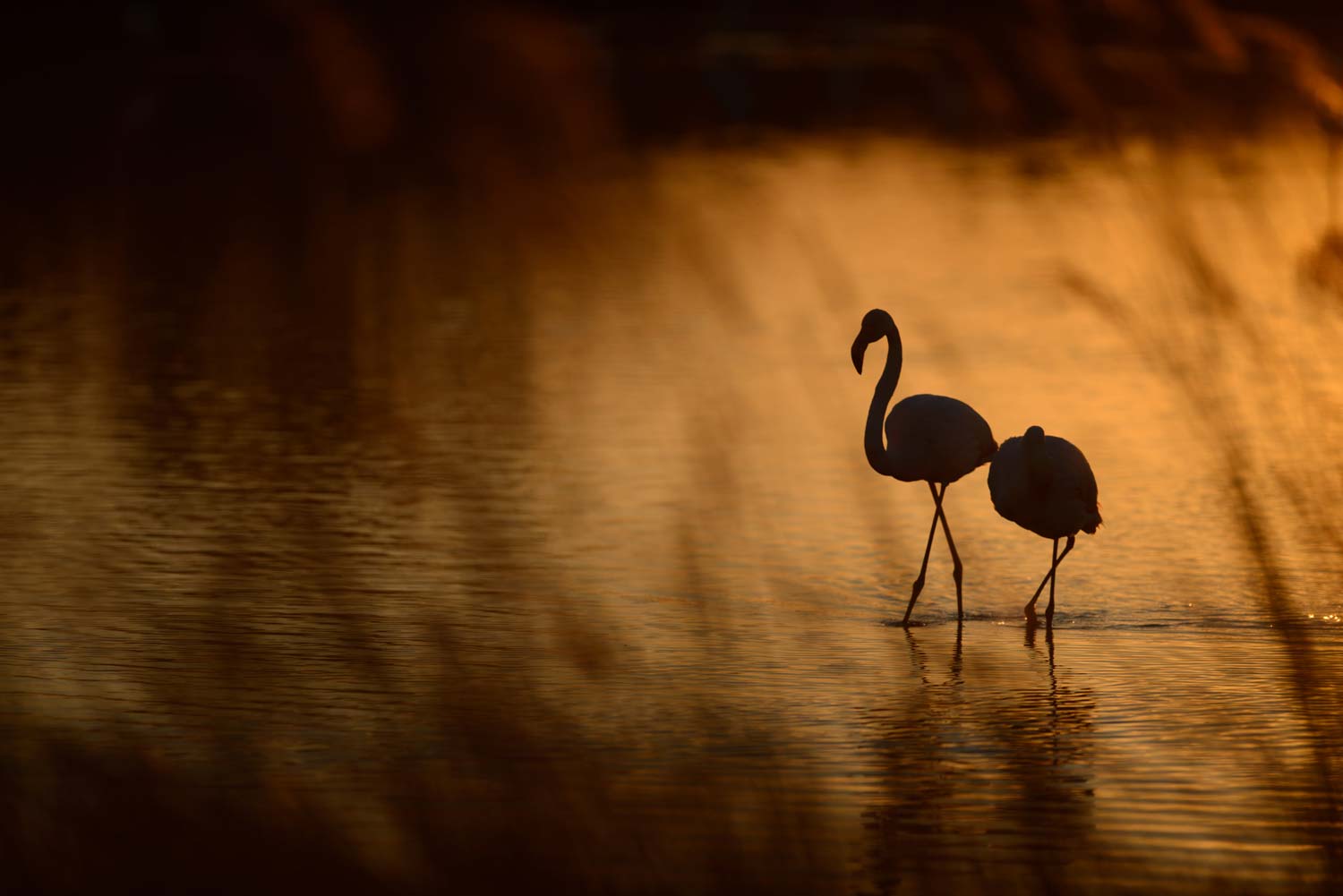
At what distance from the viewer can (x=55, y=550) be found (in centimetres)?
849

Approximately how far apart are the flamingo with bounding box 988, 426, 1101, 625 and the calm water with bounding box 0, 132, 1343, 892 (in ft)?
0.92

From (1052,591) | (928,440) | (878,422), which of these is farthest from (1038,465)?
(878,422)

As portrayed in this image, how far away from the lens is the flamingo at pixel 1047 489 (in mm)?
8180

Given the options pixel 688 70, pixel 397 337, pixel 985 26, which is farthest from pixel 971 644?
pixel 985 26

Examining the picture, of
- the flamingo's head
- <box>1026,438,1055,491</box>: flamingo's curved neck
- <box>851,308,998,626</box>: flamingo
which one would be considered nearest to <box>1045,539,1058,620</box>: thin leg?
<box>1026,438,1055,491</box>: flamingo's curved neck

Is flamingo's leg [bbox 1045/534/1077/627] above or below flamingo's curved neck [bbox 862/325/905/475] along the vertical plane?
below

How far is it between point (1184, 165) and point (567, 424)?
3.74 meters

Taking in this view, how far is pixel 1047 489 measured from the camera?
27.0ft

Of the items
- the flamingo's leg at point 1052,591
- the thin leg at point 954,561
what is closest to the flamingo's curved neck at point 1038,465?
the flamingo's leg at point 1052,591

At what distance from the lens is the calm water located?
5.94 metres

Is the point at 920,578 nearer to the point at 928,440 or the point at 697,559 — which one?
the point at 928,440

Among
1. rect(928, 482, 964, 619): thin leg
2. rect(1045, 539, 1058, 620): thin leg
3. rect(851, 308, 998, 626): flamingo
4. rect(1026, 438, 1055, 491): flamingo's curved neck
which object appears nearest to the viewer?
rect(1045, 539, 1058, 620): thin leg

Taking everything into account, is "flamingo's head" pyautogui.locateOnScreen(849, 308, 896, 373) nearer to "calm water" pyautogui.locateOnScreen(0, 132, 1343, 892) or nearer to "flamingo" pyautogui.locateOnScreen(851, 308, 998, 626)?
"flamingo" pyautogui.locateOnScreen(851, 308, 998, 626)

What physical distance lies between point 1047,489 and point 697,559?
4.04 ft
